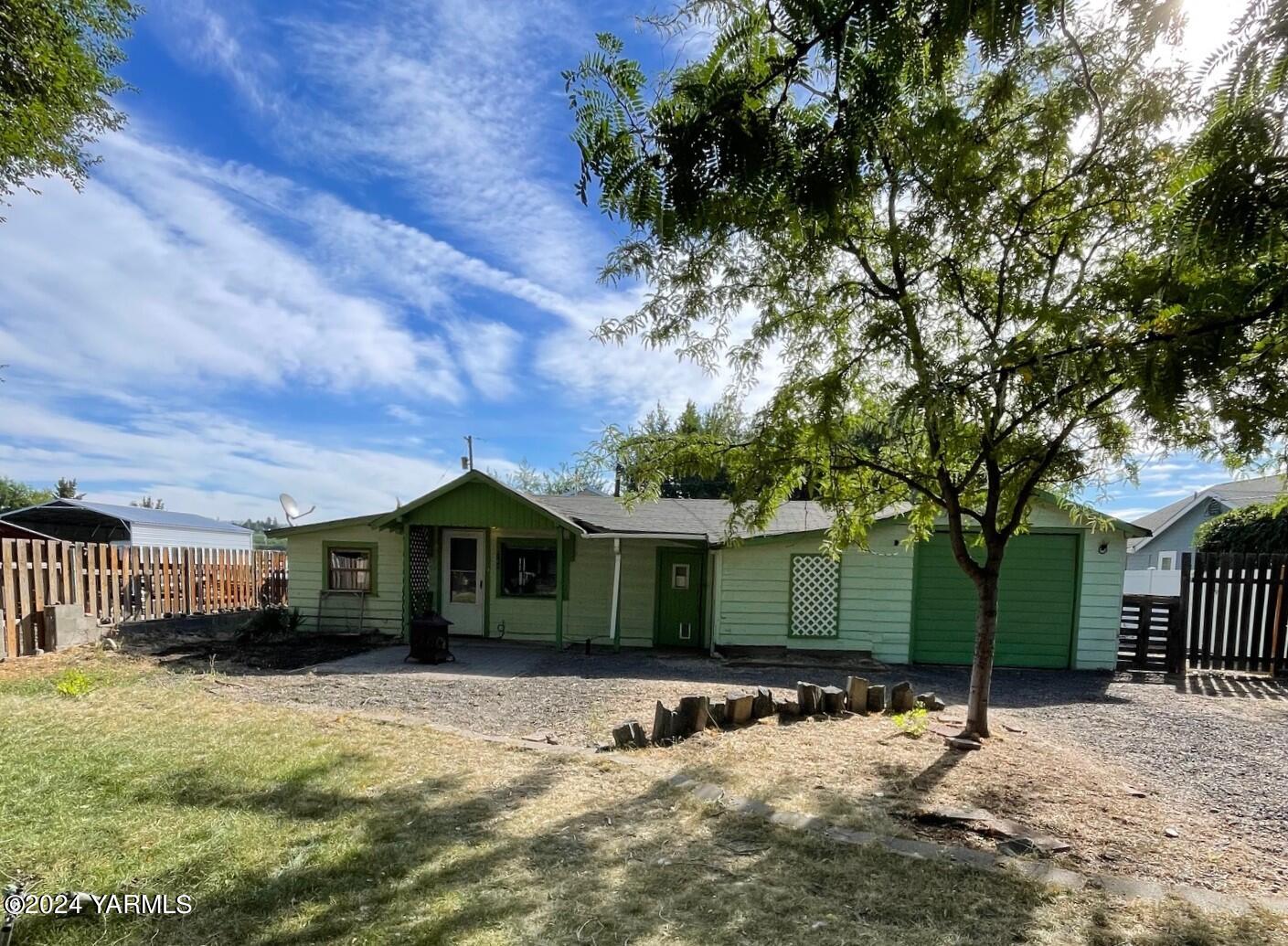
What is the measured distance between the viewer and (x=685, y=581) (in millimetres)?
11984

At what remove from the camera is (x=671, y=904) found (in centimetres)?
270

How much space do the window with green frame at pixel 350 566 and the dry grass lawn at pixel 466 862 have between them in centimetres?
752

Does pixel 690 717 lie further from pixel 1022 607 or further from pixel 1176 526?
pixel 1176 526

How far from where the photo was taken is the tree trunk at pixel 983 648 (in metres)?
5.14

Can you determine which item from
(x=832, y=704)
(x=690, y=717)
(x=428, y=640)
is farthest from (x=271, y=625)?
(x=832, y=704)

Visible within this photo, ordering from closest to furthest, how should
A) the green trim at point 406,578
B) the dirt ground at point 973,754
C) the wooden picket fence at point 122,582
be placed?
the dirt ground at point 973,754
the wooden picket fence at point 122,582
the green trim at point 406,578

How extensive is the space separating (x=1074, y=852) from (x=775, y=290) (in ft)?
13.1

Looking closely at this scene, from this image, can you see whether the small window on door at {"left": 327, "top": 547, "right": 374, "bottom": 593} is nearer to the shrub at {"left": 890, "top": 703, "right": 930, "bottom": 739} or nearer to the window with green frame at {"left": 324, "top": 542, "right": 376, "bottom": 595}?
the window with green frame at {"left": 324, "top": 542, "right": 376, "bottom": 595}

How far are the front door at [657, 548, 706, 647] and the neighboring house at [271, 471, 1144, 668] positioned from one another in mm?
24

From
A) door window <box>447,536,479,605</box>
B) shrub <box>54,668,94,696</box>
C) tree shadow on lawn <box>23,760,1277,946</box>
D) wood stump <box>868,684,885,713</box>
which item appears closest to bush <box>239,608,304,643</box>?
door window <box>447,536,479,605</box>

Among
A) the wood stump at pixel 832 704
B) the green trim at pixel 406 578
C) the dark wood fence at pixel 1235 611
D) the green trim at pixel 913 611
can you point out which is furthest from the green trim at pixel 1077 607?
the green trim at pixel 406 578

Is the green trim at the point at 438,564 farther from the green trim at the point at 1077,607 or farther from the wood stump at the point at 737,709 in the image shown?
the green trim at the point at 1077,607

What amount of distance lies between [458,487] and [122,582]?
687cm

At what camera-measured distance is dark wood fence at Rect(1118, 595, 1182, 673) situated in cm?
1020
